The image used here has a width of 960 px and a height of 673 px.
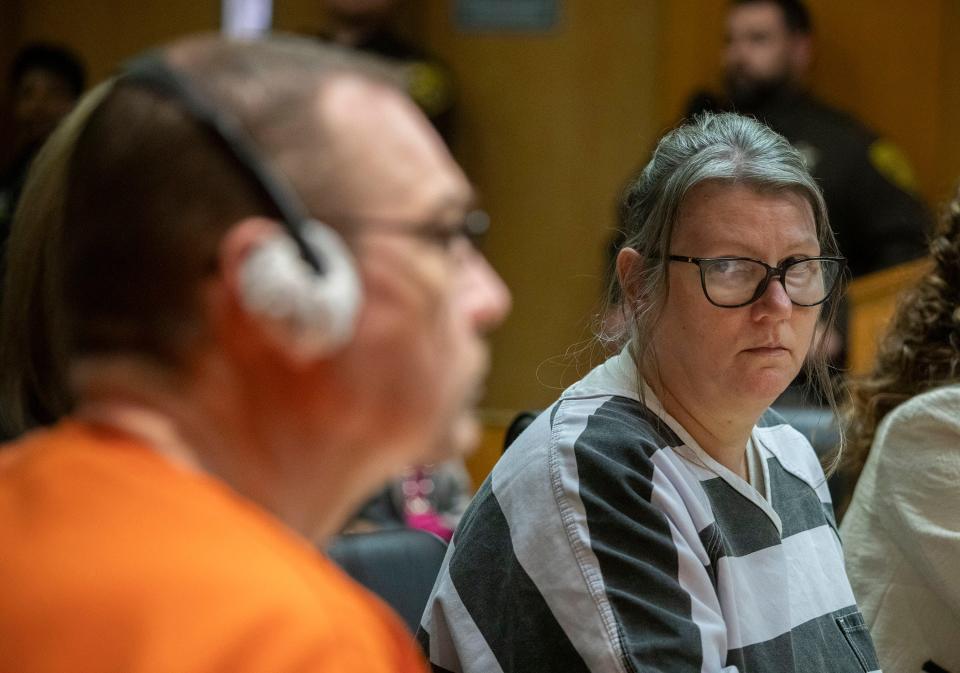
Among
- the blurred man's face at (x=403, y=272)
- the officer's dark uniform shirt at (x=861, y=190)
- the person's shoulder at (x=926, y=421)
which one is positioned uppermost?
the blurred man's face at (x=403, y=272)

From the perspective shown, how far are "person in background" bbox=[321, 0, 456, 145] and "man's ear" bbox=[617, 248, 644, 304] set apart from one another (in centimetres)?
253

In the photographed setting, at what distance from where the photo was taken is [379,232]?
0.74m

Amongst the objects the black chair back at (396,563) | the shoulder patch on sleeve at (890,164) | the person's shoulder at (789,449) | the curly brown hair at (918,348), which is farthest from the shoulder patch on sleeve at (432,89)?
the black chair back at (396,563)

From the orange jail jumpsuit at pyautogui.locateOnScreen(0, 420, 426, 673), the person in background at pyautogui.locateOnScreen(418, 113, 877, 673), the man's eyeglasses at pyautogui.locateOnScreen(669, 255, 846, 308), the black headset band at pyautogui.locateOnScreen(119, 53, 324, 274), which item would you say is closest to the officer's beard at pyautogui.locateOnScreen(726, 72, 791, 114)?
the person in background at pyautogui.locateOnScreen(418, 113, 877, 673)

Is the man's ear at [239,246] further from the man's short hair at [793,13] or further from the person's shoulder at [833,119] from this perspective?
the man's short hair at [793,13]

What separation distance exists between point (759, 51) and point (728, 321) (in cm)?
264

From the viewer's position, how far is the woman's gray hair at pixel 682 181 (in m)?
1.50

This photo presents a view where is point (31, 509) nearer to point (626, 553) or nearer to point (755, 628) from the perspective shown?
point (626, 553)

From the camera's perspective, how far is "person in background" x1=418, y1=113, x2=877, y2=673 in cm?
129

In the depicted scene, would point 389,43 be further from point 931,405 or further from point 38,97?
point 931,405

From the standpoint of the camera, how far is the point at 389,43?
4156 mm

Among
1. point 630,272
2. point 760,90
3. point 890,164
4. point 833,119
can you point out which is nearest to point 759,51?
point 760,90

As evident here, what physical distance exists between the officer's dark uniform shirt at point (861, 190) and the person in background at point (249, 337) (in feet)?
9.68

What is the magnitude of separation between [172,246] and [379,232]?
0.38 feet
